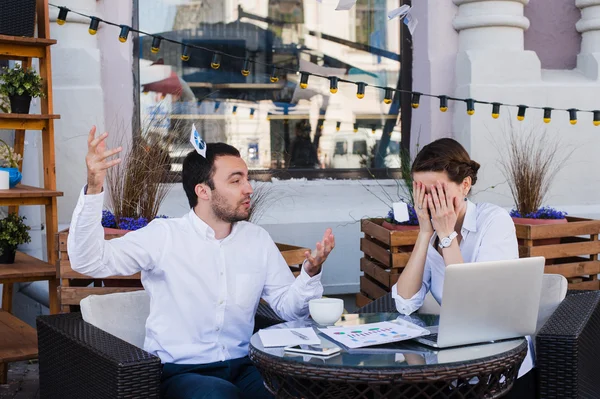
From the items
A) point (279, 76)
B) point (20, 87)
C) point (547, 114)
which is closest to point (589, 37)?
point (547, 114)

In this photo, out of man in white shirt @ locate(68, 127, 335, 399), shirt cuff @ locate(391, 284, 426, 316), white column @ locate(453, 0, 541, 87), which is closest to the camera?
man in white shirt @ locate(68, 127, 335, 399)

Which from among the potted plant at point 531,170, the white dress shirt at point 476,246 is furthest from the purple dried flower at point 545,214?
the white dress shirt at point 476,246

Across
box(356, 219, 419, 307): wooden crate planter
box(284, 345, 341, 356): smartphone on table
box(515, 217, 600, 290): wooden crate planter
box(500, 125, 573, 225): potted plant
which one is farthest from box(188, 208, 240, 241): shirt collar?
box(500, 125, 573, 225): potted plant

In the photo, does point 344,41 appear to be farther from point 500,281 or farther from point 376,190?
point 500,281

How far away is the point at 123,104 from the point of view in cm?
549

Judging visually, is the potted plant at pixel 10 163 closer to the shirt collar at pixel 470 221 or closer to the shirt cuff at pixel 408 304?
the shirt cuff at pixel 408 304

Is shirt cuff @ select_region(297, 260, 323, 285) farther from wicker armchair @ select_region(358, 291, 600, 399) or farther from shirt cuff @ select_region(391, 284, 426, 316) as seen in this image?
wicker armchair @ select_region(358, 291, 600, 399)

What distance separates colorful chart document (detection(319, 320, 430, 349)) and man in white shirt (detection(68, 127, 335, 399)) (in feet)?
1.05

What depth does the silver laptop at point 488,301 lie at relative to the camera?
2289mm

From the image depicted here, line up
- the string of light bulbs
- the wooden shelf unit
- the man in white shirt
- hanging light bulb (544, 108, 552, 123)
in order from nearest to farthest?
the man in white shirt, the wooden shelf unit, the string of light bulbs, hanging light bulb (544, 108, 552, 123)

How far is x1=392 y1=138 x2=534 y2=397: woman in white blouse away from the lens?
292cm

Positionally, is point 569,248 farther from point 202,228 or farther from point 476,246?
point 202,228

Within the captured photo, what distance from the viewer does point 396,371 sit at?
2.14 meters

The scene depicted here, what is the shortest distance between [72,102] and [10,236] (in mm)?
1156
